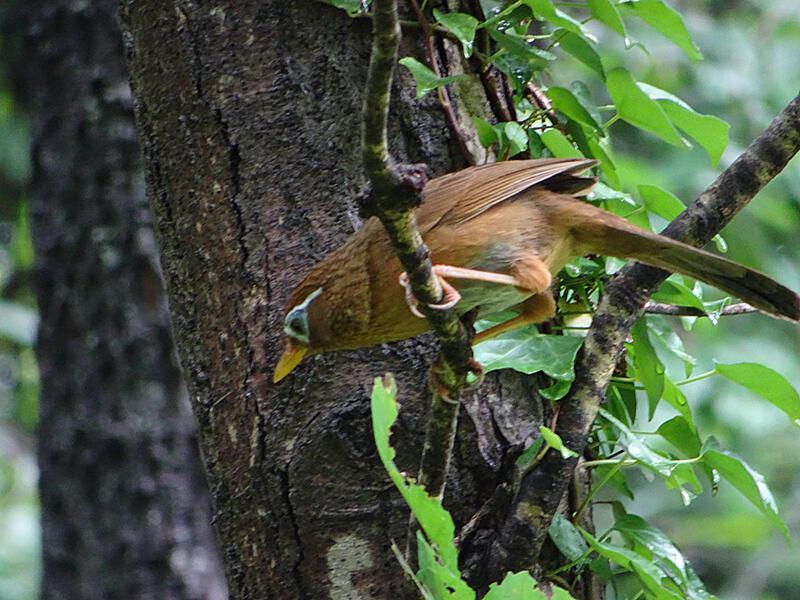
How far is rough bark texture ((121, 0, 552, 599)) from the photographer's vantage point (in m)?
2.33

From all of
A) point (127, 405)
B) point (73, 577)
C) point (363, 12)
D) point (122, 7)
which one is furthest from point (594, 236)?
point (73, 577)

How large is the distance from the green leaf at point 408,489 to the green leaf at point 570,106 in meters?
1.24

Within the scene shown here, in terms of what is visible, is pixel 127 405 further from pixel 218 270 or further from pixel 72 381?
pixel 218 270

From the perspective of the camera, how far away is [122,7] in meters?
2.71

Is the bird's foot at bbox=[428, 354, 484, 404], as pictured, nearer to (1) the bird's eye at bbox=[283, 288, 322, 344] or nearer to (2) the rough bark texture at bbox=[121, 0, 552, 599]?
(2) the rough bark texture at bbox=[121, 0, 552, 599]

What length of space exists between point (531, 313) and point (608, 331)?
29 centimetres

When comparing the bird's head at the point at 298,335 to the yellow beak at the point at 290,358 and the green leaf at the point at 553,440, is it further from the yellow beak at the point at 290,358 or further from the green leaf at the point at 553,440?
the green leaf at the point at 553,440

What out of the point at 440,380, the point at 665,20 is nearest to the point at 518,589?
the point at 440,380

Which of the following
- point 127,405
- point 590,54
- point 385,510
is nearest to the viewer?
point 385,510

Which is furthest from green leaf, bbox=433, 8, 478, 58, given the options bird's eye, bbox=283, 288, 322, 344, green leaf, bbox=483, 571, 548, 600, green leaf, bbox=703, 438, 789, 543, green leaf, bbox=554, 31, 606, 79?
green leaf, bbox=483, 571, 548, 600

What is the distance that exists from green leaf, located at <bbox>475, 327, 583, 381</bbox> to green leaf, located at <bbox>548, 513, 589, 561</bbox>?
364 mm

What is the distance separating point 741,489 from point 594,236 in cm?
77

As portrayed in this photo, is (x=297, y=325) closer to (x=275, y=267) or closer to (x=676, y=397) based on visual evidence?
(x=275, y=267)

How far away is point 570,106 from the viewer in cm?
264
